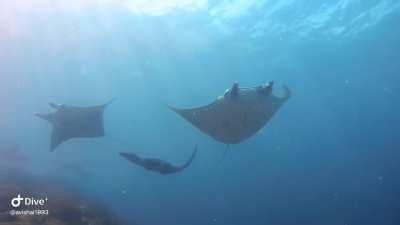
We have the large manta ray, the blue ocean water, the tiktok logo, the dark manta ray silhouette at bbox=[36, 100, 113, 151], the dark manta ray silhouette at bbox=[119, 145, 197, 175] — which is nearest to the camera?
the dark manta ray silhouette at bbox=[119, 145, 197, 175]

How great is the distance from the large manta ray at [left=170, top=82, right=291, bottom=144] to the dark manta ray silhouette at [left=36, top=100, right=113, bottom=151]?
3.25 m

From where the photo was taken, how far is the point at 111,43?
30.2 meters

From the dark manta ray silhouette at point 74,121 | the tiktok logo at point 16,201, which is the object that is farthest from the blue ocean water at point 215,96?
the tiktok logo at point 16,201

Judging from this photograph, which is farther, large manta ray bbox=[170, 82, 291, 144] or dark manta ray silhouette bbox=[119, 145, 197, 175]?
large manta ray bbox=[170, 82, 291, 144]

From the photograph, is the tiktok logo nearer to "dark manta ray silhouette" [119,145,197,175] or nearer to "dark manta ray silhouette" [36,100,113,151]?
"dark manta ray silhouette" [36,100,113,151]

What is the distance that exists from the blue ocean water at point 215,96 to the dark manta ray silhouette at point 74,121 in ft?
47.1

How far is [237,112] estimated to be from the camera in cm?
885

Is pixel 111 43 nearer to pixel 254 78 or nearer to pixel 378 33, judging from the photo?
pixel 254 78

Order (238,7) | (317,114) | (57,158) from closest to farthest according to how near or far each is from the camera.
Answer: (238,7), (57,158), (317,114)

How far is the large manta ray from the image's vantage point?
864 cm

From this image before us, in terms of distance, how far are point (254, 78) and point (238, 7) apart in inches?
483

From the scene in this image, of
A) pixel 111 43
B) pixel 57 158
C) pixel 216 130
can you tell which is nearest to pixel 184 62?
pixel 111 43

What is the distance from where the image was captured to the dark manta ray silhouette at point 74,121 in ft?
37.1

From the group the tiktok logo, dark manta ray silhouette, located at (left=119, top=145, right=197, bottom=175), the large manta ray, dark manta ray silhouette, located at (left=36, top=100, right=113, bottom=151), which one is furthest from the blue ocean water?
dark manta ray silhouette, located at (left=119, top=145, right=197, bottom=175)
